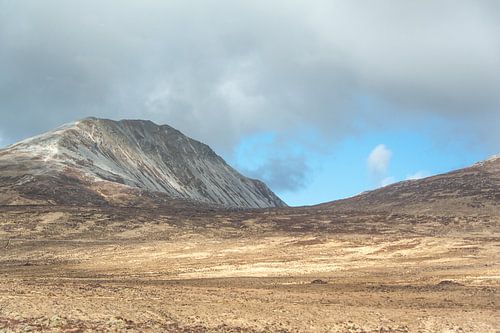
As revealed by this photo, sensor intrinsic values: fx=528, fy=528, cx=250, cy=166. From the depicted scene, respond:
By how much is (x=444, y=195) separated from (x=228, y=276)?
10825 cm

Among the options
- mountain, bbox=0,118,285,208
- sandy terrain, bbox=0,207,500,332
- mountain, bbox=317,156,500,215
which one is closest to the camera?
sandy terrain, bbox=0,207,500,332

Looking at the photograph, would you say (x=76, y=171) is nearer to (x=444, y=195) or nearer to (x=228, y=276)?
(x=444, y=195)

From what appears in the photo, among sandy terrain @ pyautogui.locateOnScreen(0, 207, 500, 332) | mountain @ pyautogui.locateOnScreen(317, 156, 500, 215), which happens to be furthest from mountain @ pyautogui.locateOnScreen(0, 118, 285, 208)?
mountain @ pyautogui.locateOnScreen(317, 156, 500, 215)

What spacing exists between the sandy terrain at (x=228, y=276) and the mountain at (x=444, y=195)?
2232 cm

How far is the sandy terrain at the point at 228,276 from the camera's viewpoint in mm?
22281

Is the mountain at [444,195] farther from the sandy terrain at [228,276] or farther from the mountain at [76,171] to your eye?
the mountain at [76,171]

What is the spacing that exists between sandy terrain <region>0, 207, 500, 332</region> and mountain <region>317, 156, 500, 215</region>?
73.2ft

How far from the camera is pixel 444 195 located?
13650 centimetres

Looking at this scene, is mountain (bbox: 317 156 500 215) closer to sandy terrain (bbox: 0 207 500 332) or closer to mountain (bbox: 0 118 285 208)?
sandy terrain (bbox: 0 207 500 332)

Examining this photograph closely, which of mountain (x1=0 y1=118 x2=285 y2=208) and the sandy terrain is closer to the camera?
the sandy terrain

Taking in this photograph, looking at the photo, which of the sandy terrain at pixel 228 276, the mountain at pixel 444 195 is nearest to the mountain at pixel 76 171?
the sandy terrain at pixel 228 276

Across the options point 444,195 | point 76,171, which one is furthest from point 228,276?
point 76,171

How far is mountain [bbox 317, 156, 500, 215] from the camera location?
405 feet

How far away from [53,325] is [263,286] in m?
16.9
